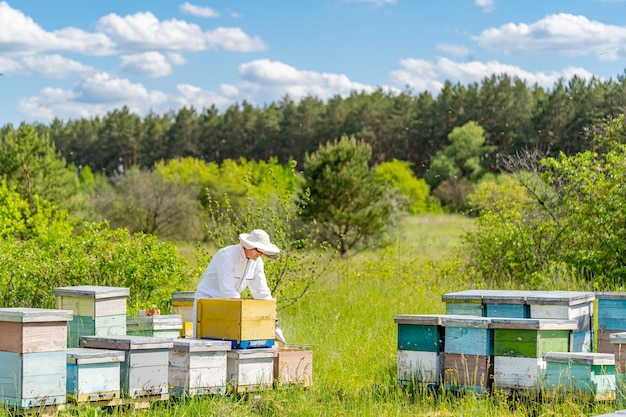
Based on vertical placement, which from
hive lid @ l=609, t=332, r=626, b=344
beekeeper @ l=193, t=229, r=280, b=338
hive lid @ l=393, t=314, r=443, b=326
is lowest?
hive lid @ l=609, t=332, r=626, b=344

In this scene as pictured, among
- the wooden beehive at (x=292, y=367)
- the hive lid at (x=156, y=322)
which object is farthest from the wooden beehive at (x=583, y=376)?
the hive lid at (x=156, y=322)

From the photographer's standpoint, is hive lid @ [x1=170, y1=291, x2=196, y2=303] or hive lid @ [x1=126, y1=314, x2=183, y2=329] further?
hive lid @ [x1=170, y1=291, x2=196, y2=303]

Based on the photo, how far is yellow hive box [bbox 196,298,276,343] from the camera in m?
6.95

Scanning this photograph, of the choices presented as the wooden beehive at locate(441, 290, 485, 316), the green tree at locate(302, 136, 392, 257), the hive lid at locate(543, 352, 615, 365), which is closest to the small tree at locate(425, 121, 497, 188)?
the green tree at locate(302, 136, 392, 257)

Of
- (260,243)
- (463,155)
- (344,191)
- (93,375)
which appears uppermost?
(463,155)

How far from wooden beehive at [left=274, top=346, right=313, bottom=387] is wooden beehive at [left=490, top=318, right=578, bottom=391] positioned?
1686mm

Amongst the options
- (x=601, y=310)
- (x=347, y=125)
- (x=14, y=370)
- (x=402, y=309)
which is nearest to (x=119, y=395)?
(x=14, y=370)

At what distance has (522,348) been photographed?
23.0 ft

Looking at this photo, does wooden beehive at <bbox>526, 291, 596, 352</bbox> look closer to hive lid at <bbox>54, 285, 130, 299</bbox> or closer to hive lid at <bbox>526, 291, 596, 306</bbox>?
hive lid at <bbox>526, 291, 596, 306</bbox>

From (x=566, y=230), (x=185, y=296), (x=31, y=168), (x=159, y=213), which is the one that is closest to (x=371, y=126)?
(x=159, y=213)

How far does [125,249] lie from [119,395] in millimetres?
5693

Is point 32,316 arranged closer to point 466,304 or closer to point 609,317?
point 466,304

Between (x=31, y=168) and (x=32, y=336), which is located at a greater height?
(x=31, y=168)

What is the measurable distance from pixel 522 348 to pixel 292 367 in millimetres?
2037
